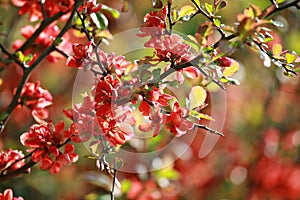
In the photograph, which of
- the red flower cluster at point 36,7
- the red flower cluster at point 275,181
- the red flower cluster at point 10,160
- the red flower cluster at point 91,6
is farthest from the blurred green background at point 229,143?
the red flower cluster at point 91,6

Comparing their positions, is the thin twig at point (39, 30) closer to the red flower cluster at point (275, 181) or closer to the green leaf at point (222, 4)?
the green leaf at point (222, 4)

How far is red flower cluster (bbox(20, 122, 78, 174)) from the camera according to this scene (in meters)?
0.89

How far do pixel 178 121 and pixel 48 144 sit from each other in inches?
7.7

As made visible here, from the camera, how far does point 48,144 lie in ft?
2.94

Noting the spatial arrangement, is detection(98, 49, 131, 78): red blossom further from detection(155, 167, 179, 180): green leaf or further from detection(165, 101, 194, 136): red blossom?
detection(155, 167, 179, 180): green leaf

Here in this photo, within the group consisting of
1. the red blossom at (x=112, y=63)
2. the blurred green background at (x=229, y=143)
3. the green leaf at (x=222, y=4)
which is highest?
the green leaf at (x=222, y=4)

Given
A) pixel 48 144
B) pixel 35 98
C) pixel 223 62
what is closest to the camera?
pixel 223 62

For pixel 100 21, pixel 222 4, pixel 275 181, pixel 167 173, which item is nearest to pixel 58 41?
pixel 100 21

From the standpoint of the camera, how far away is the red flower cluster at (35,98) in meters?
1.03

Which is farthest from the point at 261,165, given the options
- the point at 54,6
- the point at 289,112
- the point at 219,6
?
the point at 219,6

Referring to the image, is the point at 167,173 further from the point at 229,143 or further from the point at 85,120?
the point at 85,120

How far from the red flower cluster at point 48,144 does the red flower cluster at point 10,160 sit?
0.16 ft

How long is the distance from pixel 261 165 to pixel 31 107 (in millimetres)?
970

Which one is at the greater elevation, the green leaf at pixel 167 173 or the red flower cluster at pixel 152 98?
the red flower cluster at pixel 152 98
